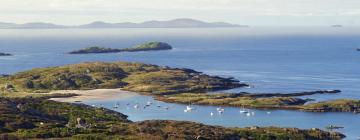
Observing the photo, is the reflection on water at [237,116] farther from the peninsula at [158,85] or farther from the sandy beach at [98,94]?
the sandy beach at [98,94]

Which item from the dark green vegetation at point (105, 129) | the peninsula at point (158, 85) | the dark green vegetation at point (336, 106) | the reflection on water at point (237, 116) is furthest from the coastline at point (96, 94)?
the dark green vegetation at point (336, 106)

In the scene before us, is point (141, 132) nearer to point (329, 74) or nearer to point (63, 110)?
point (63, 110)

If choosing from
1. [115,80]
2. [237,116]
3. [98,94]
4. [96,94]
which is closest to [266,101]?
[237,116]

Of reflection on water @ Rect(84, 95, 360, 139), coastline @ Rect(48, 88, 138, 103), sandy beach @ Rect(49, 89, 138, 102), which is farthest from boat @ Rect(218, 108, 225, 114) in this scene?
sandy beach @ Rect(49, 89, 138, 102)

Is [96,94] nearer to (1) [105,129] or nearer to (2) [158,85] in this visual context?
(2) [158,85]

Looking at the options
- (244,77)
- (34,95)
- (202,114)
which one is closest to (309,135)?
(202,114)
